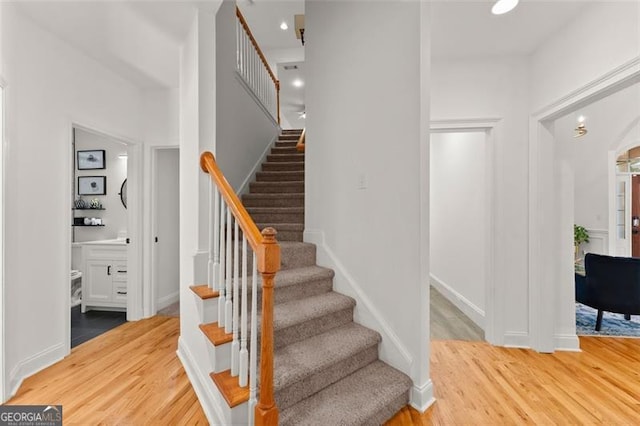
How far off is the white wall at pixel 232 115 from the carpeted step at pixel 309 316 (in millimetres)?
1744

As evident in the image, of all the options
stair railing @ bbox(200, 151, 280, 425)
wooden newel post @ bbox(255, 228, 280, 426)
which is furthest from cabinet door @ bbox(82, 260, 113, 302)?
wooden newel post @ bbox(255, 228, 280, 426)

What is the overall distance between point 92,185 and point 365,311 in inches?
178

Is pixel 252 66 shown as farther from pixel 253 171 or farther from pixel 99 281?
pixel 99 281

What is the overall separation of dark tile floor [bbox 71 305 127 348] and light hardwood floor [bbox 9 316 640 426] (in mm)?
271

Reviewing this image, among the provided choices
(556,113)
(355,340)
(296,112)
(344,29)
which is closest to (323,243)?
(355,340)

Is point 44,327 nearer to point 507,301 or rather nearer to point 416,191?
point 416,191

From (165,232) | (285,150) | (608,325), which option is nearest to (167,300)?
(165,232)

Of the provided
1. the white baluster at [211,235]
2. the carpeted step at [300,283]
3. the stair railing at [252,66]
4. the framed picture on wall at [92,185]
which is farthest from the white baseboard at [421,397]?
the framed picture on wall at [92,185]

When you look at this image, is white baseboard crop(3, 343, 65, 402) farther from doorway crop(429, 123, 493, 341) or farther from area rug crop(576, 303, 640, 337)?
area rug crop(576, 303, 640, 337)

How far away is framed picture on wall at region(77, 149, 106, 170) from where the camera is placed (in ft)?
14.3

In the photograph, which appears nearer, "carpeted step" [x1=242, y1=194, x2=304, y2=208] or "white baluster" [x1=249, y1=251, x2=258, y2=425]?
"white baluster" [x1=249, y1=251, x2=258, y2=425]

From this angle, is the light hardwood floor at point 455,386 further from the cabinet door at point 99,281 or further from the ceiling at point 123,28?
the ceiling at point 123,28

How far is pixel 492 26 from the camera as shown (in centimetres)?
242

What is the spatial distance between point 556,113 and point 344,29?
1.95 m
